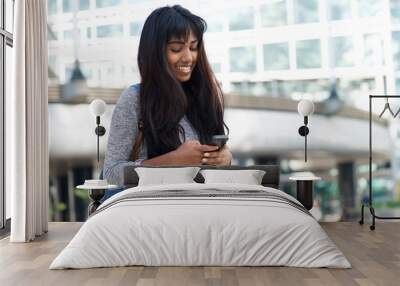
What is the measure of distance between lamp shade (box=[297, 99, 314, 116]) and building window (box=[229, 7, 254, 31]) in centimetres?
109

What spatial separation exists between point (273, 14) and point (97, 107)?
7.58 feet

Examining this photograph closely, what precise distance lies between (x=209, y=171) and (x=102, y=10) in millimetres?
2366

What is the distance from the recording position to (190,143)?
270 inches

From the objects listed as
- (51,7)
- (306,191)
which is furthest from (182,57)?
(306,191)

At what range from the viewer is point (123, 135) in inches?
273

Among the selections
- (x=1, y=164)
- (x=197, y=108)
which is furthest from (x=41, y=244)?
(x=197, y=108)

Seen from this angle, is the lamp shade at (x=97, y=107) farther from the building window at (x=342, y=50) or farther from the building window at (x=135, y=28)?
the building window at (x=342, y=50)

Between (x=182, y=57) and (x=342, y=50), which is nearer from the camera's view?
(x=182, y=57)

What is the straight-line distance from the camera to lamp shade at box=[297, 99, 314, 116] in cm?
687

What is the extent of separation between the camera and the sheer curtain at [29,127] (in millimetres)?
5781

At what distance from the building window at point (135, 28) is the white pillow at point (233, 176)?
1.88m

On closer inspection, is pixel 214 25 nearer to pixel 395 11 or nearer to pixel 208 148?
pixel 208 148

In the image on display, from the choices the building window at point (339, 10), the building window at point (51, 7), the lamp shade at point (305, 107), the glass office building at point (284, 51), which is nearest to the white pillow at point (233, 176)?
the glass office building at point (284, 51)

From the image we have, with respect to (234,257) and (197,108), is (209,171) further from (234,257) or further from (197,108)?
(234,257)
